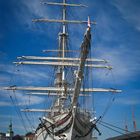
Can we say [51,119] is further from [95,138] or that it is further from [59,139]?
[95,138]

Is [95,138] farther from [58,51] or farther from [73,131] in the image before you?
[58,51]

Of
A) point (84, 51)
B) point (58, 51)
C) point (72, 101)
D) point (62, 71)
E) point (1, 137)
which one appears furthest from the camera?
point (1, 137)

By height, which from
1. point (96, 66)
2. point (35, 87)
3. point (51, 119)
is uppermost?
point (96, 66)

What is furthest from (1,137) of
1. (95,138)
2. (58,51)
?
(95,138)

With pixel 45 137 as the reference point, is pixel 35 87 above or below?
above

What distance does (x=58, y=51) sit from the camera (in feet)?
175

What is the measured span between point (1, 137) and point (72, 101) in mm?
117294

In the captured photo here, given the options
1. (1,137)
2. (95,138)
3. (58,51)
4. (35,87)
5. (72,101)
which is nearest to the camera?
(72,101)

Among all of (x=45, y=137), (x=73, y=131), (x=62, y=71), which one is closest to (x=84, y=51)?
(x=73, y=131)

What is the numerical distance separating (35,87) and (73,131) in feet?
52.3

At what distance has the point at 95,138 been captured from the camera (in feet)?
120

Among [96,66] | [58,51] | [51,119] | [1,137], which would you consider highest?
[58,51]

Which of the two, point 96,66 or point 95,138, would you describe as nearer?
point 95,138

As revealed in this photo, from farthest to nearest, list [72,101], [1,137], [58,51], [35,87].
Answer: [1,137]
[58,51]
[35,87]
[72,101]
